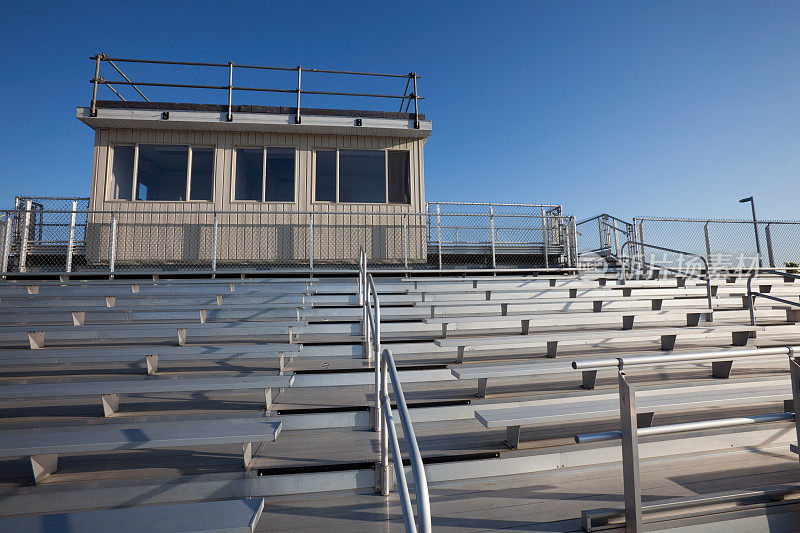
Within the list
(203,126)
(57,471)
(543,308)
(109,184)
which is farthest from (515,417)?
(109,184)

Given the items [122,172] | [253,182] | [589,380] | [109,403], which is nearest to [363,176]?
[253,182]

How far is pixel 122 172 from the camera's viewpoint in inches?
357

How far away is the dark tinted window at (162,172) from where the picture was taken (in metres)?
9.06

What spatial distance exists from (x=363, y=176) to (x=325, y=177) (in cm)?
86

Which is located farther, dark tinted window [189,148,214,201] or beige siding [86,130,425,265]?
dark tinted window [189,148,214,201]

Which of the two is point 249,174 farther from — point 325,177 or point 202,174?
point 325,177

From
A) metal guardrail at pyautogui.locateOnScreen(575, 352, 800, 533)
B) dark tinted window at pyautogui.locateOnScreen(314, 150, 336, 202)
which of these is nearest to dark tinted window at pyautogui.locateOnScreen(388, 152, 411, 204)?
dark tinted window at pyautogui.locateOnScreen(314, 150, 336, 202)

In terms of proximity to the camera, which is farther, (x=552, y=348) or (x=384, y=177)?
(x=384, y=177)

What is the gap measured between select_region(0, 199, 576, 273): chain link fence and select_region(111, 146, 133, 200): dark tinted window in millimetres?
533

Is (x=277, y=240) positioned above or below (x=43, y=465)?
above

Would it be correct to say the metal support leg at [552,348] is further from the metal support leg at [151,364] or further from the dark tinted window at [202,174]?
the dark tinted window at [202,174]

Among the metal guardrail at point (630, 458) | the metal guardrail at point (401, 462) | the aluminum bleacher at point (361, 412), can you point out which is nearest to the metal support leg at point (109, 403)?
the aluminum bleacher at point (361, 412)

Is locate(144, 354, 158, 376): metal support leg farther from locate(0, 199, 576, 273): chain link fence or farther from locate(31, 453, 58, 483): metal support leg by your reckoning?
locate(0, 199, 576, 273): chain link fence

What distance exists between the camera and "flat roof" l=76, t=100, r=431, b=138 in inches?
344
